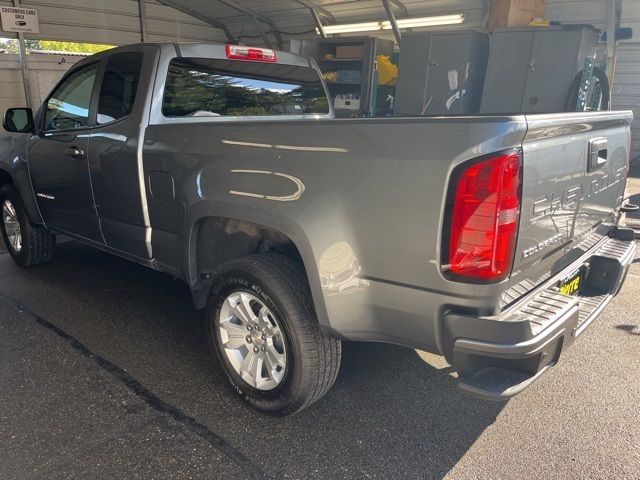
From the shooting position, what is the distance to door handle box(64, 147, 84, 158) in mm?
3508

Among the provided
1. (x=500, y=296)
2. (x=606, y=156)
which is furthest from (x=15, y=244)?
(x=606, y=156)

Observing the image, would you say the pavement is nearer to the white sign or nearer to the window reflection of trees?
the window reflection of trees

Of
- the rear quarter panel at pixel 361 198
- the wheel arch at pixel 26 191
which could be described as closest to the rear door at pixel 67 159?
the wheel arch at pixel 26 191

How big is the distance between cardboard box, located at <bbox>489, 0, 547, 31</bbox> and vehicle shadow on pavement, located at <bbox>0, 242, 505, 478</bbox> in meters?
6.80

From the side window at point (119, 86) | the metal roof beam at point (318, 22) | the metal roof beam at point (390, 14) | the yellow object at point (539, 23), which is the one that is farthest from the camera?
the metal roof beam at point (318, 22)

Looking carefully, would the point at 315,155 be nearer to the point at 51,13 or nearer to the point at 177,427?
the point at 177,427

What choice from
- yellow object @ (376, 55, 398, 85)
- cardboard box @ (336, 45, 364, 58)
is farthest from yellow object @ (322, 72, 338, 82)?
yellow object @ (376, 55, 398, 85)

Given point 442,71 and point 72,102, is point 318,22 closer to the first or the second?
point 442,71

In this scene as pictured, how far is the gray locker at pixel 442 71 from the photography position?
8195 millimetres

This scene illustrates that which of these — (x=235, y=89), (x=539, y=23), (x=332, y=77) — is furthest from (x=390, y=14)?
(x=235, y=89)

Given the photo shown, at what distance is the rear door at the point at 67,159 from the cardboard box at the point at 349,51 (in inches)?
278

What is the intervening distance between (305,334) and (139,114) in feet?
5.72

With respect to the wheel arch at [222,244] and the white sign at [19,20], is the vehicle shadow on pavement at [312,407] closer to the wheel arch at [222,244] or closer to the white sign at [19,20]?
the wheel arch at [222,244]

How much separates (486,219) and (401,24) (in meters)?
10.0
